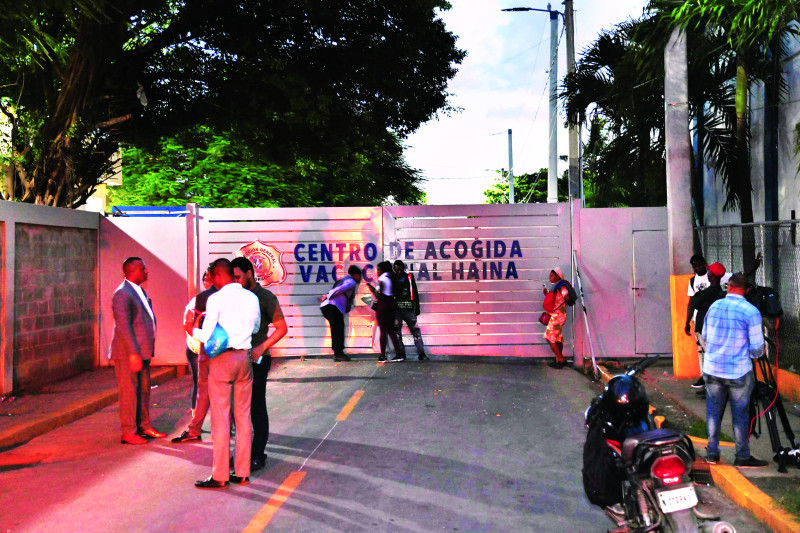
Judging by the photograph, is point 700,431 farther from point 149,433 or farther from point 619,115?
point 619,115

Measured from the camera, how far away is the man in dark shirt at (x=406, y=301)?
1441 centimetres

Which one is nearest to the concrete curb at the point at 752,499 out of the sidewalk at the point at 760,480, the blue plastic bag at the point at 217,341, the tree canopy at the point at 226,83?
the sidewalk at the point at 760,480

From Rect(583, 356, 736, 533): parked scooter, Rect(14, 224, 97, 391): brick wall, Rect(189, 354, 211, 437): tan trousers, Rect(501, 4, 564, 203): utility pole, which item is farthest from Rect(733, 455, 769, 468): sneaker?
Rect(501, 4, 564, 203): utility pole

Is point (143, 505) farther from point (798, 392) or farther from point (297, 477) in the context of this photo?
point (798, 392)

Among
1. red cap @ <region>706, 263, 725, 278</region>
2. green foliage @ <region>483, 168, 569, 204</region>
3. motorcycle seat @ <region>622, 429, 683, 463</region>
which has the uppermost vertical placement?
green foliage @ <region>483, 168, 569, 204</region>

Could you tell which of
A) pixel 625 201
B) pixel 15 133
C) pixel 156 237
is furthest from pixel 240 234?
pixel 625 201

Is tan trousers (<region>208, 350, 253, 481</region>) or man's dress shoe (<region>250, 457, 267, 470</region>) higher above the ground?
tan trousers (<region>208, 350, 253, 481</region>)

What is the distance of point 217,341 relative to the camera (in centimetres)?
667

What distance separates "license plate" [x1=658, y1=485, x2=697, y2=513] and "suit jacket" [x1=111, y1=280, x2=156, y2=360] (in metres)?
5.78

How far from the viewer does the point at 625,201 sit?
93.6ft

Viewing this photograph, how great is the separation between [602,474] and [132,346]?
532 cm

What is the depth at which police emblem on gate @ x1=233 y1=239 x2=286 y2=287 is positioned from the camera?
599 inches

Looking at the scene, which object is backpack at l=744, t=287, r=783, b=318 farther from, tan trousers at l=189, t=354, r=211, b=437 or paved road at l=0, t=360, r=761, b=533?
tan trousers at l=189, t=354, r=211, b=437

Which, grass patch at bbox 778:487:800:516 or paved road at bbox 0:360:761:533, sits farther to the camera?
paved road at bbox 0:360:761:533
